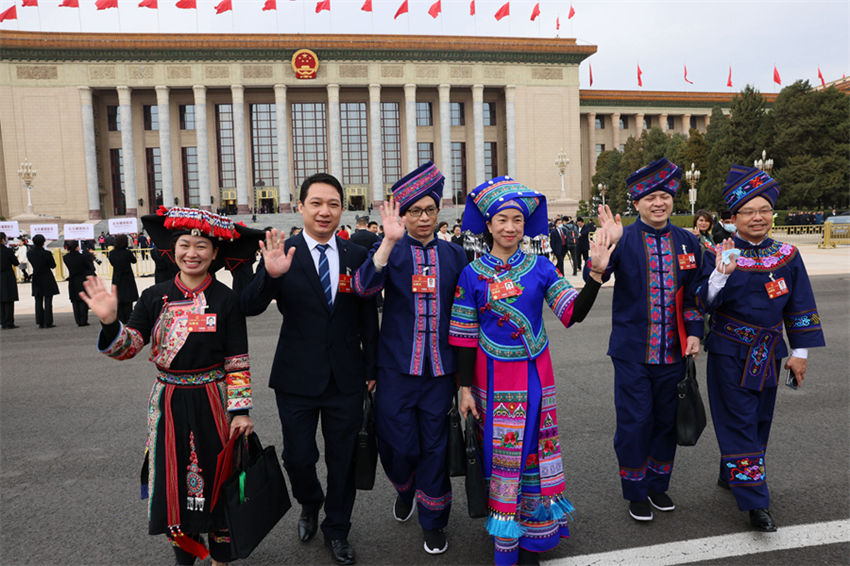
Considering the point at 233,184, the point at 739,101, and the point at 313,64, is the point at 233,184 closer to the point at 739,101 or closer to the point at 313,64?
the point at 313,64

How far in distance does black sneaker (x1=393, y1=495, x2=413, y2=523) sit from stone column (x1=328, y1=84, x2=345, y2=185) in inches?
1914

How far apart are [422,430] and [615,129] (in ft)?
228

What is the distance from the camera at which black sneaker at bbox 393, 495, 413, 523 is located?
3.89 metres

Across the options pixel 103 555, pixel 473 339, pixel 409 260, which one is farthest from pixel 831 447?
pixel 103 555

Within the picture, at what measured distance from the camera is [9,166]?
47.2 meters

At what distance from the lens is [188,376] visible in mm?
3193

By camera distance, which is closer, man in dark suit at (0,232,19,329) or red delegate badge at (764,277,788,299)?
red delegate badge at (764,277,788,299)

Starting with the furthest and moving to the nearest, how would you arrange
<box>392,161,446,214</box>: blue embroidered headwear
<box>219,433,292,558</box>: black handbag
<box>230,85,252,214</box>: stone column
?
<box>230,85,252,214</box>: stone column
<box>392,161,446,214</box>: blue embroidered headwear
<box>219,433,292,558</box>: black handbag

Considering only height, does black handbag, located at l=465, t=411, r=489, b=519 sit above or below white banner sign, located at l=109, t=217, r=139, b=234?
below

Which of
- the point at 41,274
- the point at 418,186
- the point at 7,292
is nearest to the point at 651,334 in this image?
the point at 418,186

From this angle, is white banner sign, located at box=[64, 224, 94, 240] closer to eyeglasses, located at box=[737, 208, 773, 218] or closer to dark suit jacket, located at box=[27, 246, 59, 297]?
dark suit jacket, located at box=[27, 246, 59, 297]

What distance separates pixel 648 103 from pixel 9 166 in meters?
62.4

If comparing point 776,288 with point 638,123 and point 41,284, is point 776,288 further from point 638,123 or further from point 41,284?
point 638,123

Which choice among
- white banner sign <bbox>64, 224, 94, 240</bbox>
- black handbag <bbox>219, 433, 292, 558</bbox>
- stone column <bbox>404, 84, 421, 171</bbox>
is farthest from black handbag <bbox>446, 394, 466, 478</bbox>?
stone column <bbox>404, 84, 421, 171</bbox>
